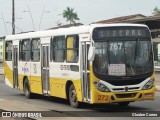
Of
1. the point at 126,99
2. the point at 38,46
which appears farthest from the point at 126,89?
the point at 38,46

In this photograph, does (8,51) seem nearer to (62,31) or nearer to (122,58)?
(62,31)

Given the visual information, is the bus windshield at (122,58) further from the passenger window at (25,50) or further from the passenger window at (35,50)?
the passenger window at (25,50)

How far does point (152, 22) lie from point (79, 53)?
62.7ft

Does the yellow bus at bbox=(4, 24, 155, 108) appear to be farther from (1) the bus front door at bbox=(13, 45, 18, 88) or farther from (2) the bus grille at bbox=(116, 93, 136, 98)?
(1) the bus front door at bbox=(13, 45, 18, 88)

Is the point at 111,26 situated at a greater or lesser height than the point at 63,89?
greater

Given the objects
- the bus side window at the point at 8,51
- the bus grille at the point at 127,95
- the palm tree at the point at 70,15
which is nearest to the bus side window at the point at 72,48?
the bus grille at the point at 127,95

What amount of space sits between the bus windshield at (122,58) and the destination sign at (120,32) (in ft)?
0.50

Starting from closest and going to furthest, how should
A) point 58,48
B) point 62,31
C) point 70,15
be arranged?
point 62,31, point 58,48, point 70,15

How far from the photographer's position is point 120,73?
49.8ft

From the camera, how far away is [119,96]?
15.2 metres

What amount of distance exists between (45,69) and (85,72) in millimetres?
3928

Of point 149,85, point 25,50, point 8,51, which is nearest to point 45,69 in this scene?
point 25,50

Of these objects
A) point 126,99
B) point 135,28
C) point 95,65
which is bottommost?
point 126,99

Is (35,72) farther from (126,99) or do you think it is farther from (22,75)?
(126,99)
